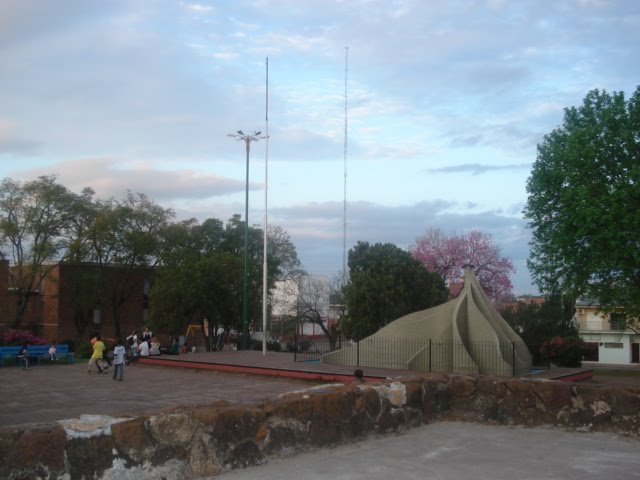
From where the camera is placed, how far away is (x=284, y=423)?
8.34 meters

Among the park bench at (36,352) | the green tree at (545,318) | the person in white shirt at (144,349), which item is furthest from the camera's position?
the green tree at (545,318)

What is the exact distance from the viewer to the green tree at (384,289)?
3369 centimetres

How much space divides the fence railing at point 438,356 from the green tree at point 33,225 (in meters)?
28.3

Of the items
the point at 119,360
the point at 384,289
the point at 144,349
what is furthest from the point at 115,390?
the point at 384,289

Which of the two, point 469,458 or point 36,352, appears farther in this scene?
point 36,352

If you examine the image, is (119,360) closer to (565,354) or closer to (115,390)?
(115,390)

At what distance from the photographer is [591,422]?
1025 centimetres

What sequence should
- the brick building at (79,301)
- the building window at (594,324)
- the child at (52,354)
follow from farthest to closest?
the building window at (594,324), the brick building at (79,301), the child at (52,354)

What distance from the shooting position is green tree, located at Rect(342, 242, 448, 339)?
33.7 m

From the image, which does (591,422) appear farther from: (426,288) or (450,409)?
(426,288)

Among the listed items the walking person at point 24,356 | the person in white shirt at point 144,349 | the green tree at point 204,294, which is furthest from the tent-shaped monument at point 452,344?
the green tree at point 204,294

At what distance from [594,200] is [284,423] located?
18.4 meters

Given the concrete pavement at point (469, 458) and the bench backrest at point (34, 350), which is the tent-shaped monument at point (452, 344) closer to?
the concrete pavement at point (469, 458)

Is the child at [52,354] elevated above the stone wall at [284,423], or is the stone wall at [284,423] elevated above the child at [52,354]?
the stone wall at [284,423]
